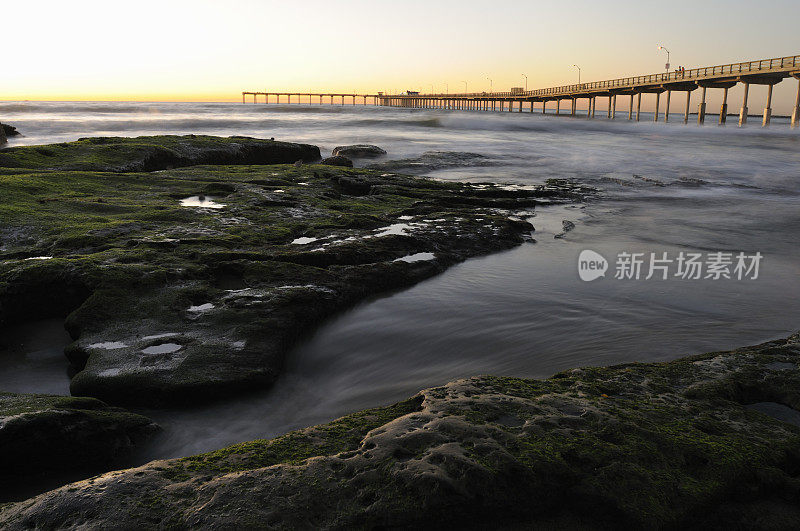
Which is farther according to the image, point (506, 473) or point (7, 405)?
point (7, 405)

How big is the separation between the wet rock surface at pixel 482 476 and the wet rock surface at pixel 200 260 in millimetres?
1512

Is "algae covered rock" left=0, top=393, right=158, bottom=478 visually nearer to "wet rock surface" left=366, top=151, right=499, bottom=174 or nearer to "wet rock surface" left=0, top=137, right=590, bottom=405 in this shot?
"wet rock surface" left=0, top=137, right=590, bottom=405

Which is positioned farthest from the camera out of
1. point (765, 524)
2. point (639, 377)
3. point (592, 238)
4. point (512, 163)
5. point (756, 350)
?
point (512, 163)

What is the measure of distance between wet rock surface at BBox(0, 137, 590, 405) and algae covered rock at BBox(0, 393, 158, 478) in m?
0.45

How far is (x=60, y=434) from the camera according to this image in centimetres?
299

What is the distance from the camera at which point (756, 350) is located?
157 inches

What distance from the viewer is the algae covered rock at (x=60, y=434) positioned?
9.45 ft

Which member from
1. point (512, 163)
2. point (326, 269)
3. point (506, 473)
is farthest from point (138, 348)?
point (512, 163)

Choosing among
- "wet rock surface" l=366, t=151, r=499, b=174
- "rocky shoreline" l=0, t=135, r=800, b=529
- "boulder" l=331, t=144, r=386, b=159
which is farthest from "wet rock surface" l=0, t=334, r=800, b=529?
"boulder" l=331, t=144, r=386, b=159

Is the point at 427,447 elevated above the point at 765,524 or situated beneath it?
elevated above

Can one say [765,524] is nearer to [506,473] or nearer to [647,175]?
[506,473]

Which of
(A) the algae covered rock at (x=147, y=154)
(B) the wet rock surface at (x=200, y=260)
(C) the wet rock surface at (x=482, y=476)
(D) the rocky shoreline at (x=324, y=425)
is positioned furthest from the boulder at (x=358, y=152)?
(C) the wet rock surface at (x=482, y=476)

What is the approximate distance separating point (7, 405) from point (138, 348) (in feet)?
3.43

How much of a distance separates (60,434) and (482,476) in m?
2.31
